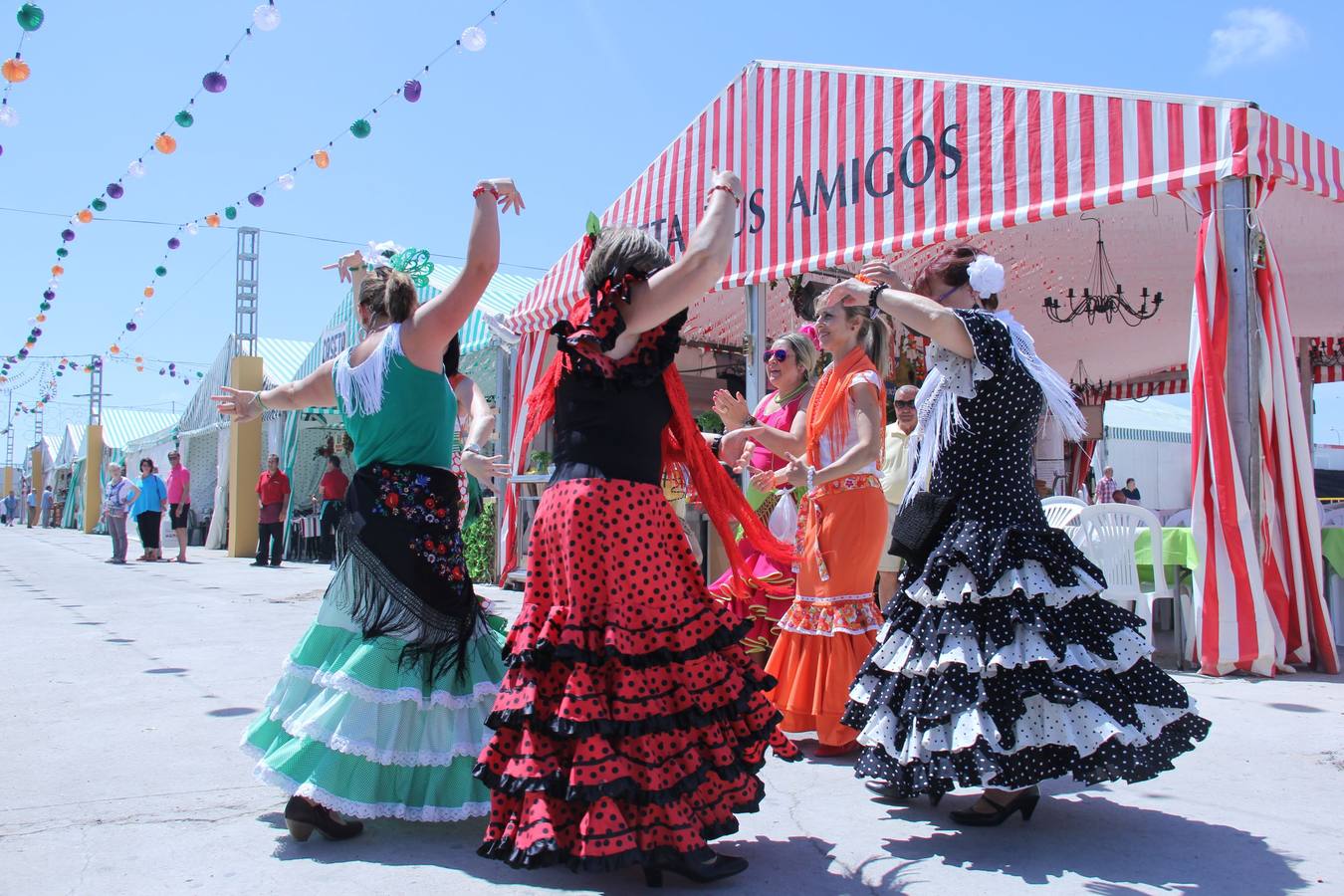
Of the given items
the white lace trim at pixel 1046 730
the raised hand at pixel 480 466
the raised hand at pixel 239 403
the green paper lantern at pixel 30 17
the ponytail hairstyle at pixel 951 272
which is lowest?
the white lace trim at pixel 1046 730

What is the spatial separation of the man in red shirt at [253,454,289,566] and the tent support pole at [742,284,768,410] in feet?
31.9

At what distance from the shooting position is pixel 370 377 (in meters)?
3.04

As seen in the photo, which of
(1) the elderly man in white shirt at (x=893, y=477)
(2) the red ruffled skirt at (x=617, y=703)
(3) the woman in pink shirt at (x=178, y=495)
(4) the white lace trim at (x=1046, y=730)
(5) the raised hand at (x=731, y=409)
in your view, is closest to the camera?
(2) the red ruffled skirt at (x=617, y=703)

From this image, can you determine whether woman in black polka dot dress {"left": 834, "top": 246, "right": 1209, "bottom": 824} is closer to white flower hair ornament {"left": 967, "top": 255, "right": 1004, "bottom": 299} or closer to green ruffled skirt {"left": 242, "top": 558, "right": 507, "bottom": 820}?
white flower hair ornament {"left": 967, "top": 255, "right": 1004, "bottom": 299}

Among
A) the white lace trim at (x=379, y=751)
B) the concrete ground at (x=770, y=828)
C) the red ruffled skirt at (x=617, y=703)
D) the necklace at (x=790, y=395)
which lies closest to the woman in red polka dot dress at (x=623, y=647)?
the red ruffled skirt at (x=617, y=703)

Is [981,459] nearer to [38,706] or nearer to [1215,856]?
[1215,856]

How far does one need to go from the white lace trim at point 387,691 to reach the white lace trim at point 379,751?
0.11 metres

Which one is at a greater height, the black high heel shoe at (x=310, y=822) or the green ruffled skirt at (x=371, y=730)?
the green ruffled skirt at (x=371, y=730)

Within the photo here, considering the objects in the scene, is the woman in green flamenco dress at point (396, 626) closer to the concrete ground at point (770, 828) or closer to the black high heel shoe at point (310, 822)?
the black high heel shoe at point (310, 822)

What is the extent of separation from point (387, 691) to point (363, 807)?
31 cm

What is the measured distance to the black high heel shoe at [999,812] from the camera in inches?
120

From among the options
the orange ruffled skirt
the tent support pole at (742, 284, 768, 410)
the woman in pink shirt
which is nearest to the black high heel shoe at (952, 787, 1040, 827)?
the orange ruffled skirt

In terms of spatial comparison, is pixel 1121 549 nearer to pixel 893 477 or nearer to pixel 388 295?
pixel 893 477

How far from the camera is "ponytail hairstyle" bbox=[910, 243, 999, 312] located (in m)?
3.23
